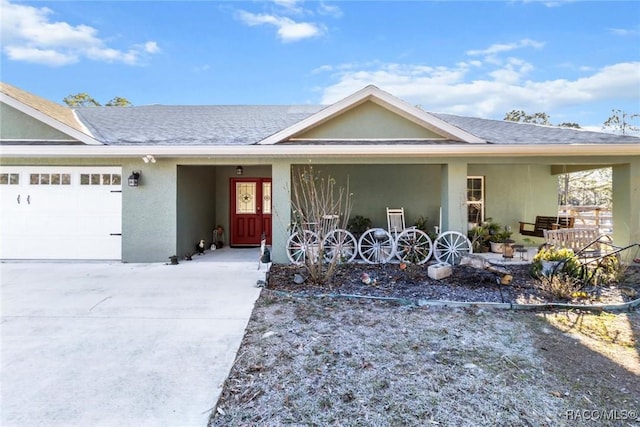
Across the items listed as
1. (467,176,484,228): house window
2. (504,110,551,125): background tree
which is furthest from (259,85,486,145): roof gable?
(504,110,551,125): background tree

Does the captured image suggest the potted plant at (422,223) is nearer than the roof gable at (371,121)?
No

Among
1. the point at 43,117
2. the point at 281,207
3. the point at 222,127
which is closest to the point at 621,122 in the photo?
the point at 281,207

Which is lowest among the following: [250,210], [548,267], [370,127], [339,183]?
[548,267]

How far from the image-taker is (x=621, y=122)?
22.5 meters

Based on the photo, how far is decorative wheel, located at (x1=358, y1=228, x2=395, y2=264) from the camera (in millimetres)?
7352

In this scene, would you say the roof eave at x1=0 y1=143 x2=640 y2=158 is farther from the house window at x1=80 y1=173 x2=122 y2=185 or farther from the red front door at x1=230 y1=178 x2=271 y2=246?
the red front door at x1=230 y1=178 x2=271 y2=246

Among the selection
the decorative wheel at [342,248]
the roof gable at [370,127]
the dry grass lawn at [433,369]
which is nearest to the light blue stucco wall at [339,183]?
the roof gable at [370,127]

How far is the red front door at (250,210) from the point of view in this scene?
32.8 feet

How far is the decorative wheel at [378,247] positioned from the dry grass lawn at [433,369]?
294cm

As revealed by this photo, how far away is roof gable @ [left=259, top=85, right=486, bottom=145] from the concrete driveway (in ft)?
12.2

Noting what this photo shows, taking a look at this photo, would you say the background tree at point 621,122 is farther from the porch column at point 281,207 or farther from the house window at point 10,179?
the house window at point 10,179

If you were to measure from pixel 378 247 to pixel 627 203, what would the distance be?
5.71 m

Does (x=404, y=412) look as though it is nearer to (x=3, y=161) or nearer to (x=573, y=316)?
(x=573, y=316)

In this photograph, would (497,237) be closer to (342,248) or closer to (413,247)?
(413,247)
